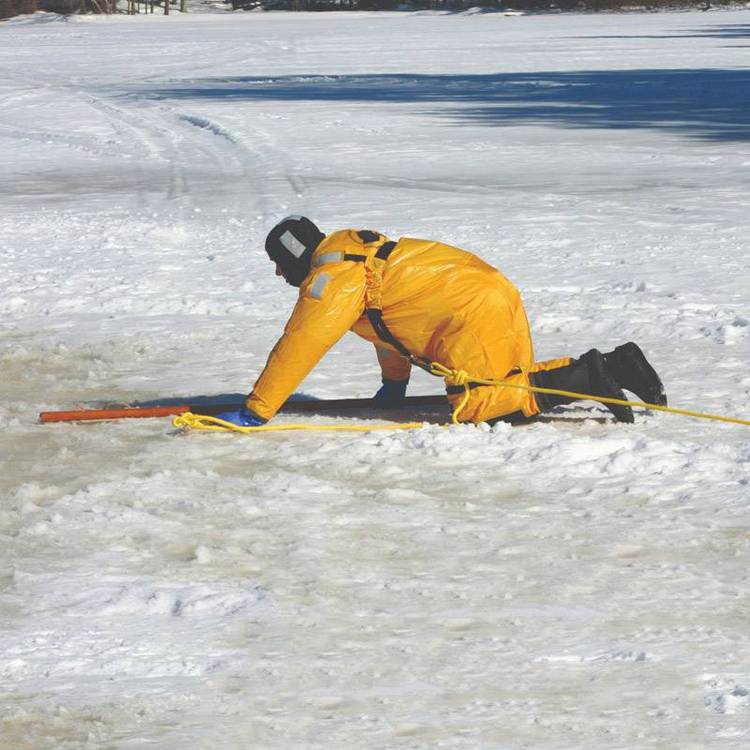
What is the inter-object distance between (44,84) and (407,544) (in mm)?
20189

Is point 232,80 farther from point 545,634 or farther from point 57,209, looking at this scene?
point 545,634

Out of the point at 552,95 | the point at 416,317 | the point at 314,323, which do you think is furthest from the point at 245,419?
the point at 552,95

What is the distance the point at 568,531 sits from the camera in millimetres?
4461

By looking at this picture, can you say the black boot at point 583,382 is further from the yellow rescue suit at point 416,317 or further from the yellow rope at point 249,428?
the yellow rope at point 249,428

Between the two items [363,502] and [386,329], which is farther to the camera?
[386,329]

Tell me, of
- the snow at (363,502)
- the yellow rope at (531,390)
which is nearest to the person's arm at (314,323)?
the snow at (363,502)

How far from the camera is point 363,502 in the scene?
→ 476 centimetres

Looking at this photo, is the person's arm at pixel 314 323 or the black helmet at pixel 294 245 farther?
the black helmet at pixel 294 245

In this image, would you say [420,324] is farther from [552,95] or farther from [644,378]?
[552,95]

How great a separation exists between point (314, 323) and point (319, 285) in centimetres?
13

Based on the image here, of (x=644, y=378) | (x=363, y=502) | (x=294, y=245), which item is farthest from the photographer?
(x=644, y=378)

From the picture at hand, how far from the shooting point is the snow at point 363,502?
3.43 metres

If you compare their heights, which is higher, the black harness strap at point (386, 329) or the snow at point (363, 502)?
the black harness strap at point (386, 329)

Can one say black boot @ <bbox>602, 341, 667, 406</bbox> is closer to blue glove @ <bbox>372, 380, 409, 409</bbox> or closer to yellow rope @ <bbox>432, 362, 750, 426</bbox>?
yellow rope @ <bbox>432, 362, 750, 426</bbox>
